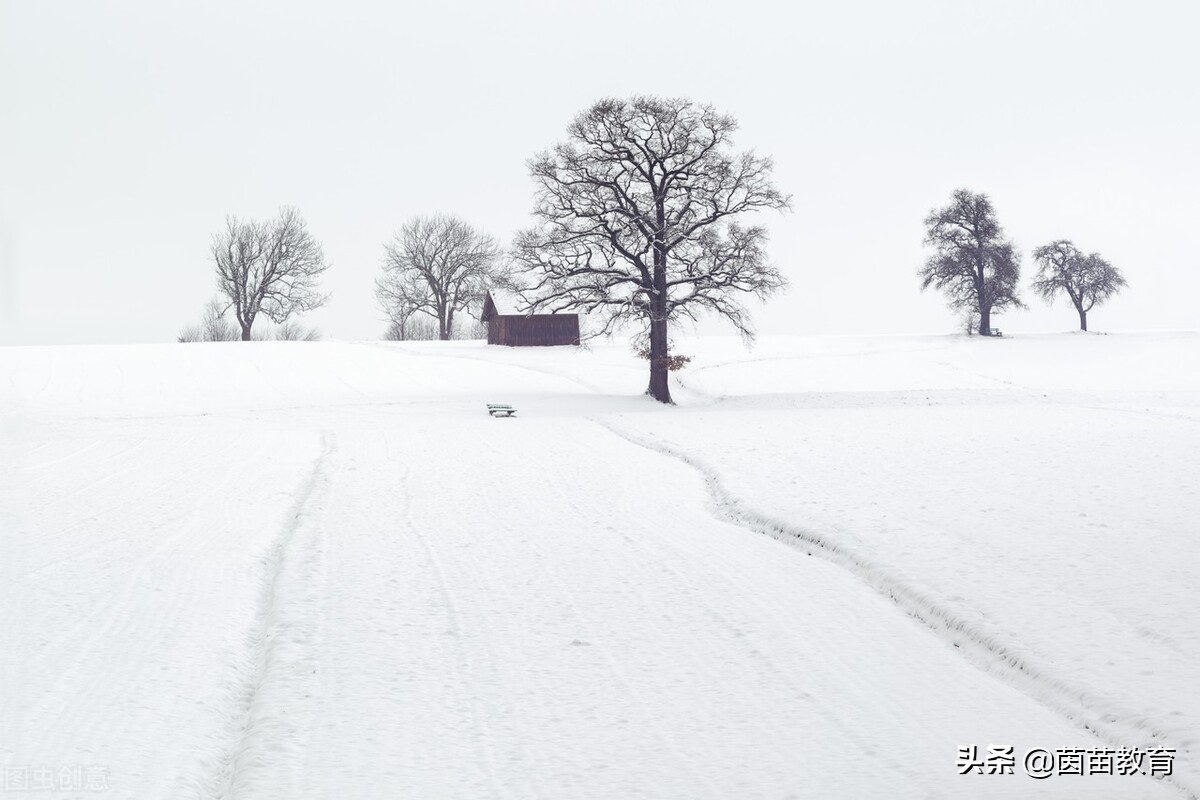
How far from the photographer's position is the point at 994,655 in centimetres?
795

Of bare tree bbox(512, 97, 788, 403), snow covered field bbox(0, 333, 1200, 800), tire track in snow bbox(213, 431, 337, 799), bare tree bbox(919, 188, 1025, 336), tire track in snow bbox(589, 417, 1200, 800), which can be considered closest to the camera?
tire track in snow bbox(213, 431, 337, 799)

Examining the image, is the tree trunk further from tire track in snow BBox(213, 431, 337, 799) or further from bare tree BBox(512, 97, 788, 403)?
tire track in snow BBox(213, 431, 337, 799)

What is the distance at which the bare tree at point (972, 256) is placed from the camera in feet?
202

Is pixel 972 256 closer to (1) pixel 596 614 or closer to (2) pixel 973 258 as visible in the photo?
(2) pixel 973 258

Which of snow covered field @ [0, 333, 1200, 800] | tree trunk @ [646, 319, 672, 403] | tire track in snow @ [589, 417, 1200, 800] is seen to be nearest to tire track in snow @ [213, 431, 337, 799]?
snow covered field @ [0, 333, 1200, 800]

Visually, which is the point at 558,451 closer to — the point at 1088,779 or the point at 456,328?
the point at 1088,779

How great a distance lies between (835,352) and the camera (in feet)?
196

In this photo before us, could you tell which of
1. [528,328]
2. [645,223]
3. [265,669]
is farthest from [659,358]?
[528,328]

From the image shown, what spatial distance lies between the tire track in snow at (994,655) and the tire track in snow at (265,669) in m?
5.54

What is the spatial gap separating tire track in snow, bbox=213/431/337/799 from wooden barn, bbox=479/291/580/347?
52.4m

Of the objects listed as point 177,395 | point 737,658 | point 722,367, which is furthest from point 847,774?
point 722,367

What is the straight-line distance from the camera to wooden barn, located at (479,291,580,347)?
6481 cm

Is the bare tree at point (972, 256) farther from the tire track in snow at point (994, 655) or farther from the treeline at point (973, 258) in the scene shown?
the tire track in snow at point (994, 655)

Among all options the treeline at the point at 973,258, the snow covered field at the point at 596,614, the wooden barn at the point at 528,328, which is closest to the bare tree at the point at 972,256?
the treeline at the point at 973,258
